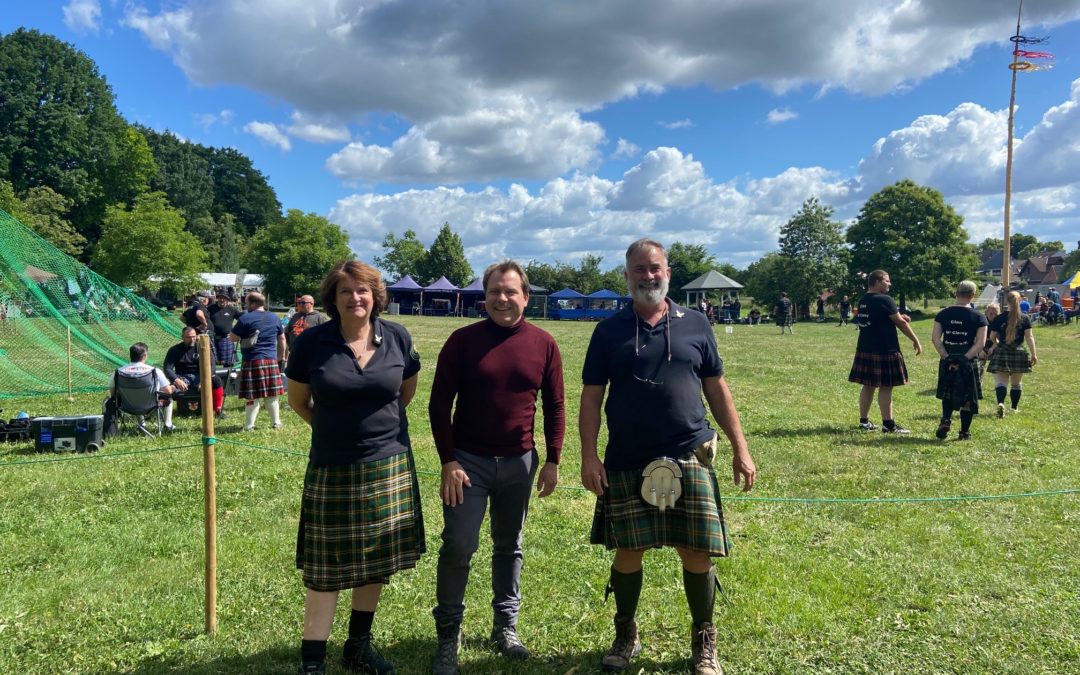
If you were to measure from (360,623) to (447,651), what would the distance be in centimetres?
43

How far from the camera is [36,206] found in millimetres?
37688

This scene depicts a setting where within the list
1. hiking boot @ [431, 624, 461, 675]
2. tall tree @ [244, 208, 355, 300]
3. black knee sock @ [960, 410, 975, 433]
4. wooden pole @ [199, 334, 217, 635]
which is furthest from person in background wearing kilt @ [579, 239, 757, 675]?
tall tree @ [244, 208, 355, 300]

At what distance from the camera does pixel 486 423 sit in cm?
303

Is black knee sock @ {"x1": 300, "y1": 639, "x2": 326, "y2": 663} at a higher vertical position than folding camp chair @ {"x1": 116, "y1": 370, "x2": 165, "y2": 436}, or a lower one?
lower

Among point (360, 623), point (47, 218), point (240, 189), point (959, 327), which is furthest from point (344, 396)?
point (240, 189)

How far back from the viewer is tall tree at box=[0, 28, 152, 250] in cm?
4825

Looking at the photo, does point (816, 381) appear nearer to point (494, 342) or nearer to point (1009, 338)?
point (1009, 338)

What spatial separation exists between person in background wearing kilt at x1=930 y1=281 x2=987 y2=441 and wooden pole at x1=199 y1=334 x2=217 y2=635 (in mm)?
7561

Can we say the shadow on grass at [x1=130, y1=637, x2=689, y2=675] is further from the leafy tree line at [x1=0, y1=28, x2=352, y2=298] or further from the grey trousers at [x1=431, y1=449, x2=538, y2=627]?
the leafy tree line at [x1=0, y1=28, x2=352, y2=298]

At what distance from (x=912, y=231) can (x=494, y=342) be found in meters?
50.7

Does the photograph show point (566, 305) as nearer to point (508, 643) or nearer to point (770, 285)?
point (770, 285)

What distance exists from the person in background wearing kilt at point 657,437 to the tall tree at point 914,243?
158ft

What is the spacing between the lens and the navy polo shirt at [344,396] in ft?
9.32

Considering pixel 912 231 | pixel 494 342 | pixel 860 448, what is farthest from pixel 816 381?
pixel 912 231
